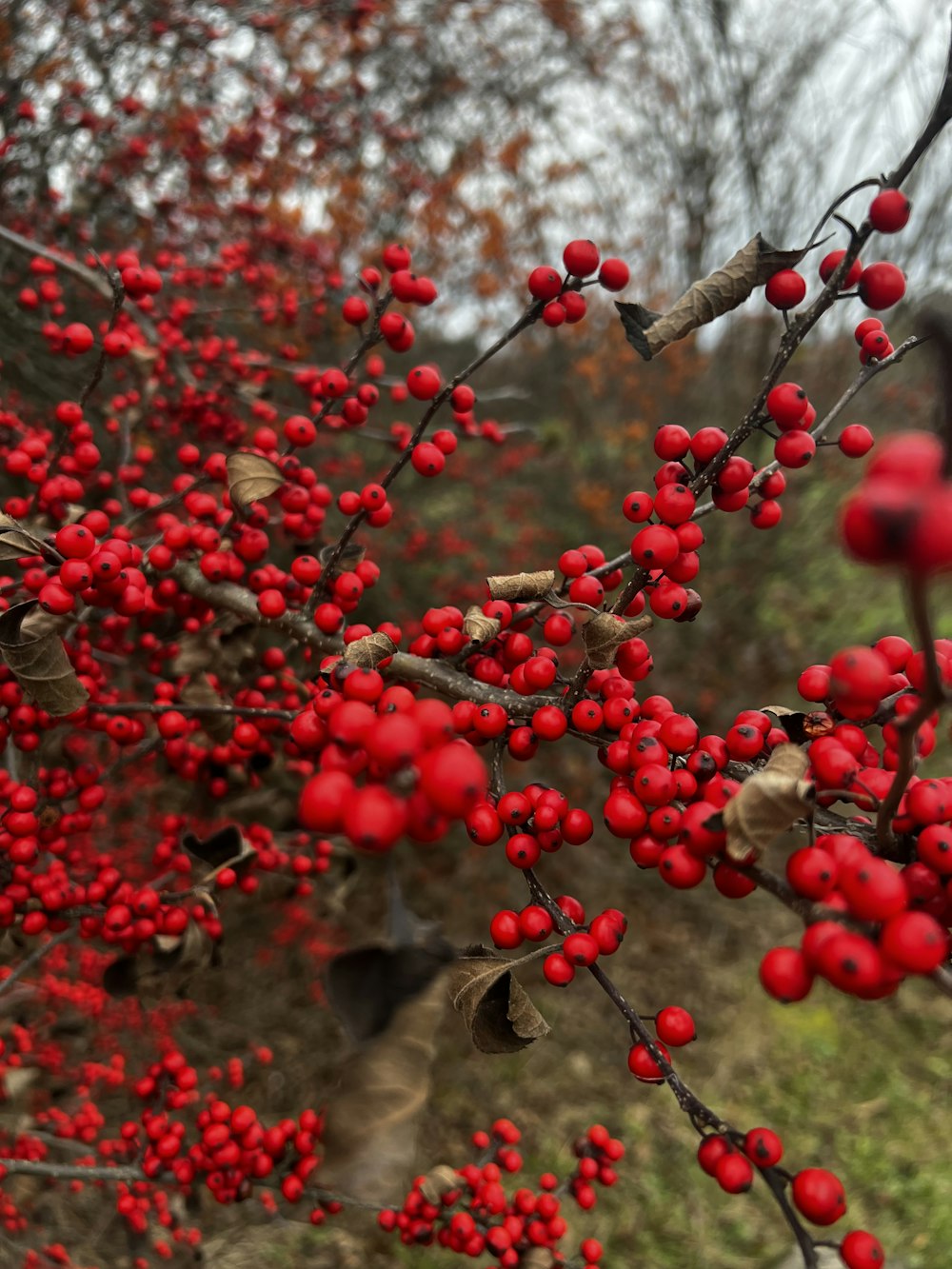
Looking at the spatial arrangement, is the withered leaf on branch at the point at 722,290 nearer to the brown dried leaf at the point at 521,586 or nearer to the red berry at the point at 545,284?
the red berry at the point at 545,284

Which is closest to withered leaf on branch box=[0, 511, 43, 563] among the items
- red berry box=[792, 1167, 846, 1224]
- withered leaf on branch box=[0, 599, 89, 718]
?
withered leaf on branch box=[0, 599, 89, 718]

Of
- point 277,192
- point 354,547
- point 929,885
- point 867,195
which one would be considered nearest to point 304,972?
point 354,547

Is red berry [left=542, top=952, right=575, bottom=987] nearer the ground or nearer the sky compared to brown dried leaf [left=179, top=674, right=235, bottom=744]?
nearer the ground

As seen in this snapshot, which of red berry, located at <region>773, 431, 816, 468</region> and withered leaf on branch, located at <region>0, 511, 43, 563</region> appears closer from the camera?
red berry, located at <region>773, 431, 816, 468</region>

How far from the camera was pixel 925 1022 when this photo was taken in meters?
5.19

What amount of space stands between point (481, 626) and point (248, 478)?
0.69 metres

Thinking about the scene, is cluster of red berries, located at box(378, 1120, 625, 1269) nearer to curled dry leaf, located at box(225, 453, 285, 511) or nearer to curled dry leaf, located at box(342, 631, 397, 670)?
curled dry leaf, located at box(342, 631, 397, 670)

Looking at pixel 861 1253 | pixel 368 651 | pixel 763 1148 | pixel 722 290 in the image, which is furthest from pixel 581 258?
pixel 861 1253

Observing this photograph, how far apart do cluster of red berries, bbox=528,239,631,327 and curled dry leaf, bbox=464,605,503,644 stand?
683mm

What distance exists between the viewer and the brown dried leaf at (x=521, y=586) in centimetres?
150

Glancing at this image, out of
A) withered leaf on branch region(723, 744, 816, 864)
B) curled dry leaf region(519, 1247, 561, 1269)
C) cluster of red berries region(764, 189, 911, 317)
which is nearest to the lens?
withered leaf on branch region(723, 744, 816, 864)

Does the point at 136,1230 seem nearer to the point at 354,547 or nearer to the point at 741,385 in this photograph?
the point at 354,547

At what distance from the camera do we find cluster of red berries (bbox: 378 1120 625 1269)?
2191 mm

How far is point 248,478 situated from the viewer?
1.78 metres
